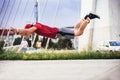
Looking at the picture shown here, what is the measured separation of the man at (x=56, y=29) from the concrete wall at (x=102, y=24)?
0.08 meters

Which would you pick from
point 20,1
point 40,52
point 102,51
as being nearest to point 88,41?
point 102,51

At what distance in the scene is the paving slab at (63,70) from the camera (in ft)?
21.3

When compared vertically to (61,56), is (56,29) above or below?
above

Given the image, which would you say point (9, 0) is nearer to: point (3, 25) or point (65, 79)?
point (3, 25)

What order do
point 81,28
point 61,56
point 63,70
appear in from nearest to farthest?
point 63,70, point 61,56, point 81,28

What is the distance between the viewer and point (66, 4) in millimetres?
6984

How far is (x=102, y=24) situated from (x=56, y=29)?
715 mm

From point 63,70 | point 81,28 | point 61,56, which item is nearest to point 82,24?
point 81,28

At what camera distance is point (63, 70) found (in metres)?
6.54

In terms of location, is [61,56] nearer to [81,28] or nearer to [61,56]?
[61,56]

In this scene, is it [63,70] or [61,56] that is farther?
[61,56]

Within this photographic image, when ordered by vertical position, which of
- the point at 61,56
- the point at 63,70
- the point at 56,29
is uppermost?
the point at 56,29

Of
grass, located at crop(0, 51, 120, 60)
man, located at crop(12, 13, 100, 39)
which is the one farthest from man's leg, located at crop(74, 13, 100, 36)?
grass, located at crop(0, 51, 120, 60)

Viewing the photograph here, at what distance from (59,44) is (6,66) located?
0.88 metres
